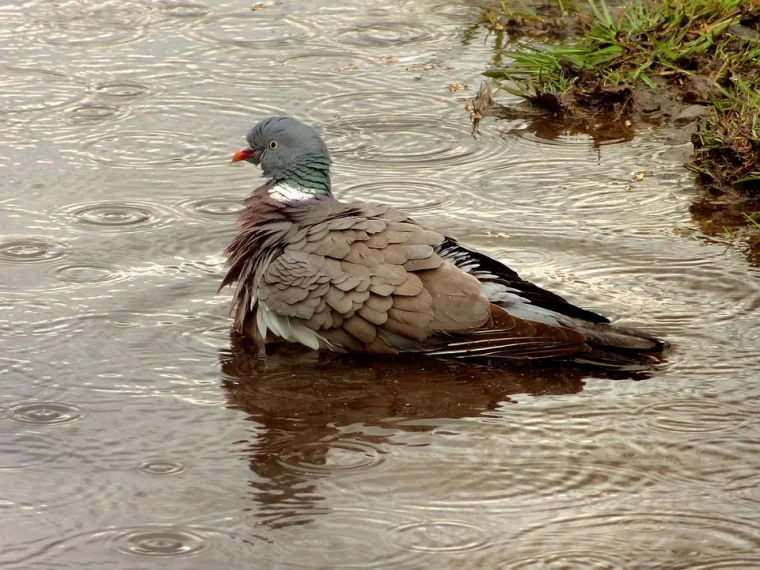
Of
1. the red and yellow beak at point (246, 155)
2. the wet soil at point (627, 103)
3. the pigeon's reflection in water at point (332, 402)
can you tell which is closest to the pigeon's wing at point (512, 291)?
the pigeon's reflection in water at point (332, 402)

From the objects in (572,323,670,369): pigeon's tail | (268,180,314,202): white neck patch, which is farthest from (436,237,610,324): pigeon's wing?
(268,180,314,202): white neck patch

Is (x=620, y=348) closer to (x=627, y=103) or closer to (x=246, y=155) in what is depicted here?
(x=246, y=155)

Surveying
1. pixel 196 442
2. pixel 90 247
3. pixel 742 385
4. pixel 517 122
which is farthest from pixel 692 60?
pixel 196 442

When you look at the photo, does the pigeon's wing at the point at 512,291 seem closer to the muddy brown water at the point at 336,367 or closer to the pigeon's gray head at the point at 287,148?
the muddy brown water at the point at 336,367

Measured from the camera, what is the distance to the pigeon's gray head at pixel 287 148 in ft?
19.8

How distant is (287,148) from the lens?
608 centimetres

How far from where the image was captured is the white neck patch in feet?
19.9

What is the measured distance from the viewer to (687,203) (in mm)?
6902

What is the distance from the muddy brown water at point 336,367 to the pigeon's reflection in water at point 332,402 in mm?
14

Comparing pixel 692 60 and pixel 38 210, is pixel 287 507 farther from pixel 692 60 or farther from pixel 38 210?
pixel 692 60

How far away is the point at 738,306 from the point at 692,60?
2.70 meters

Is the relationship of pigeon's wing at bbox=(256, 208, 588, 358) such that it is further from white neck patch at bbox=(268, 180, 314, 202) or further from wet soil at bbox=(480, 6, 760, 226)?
wet soil at bbox=(480, 6, 760, 226)

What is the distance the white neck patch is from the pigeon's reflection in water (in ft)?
2.49

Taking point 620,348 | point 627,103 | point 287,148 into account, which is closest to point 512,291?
point 620,348
